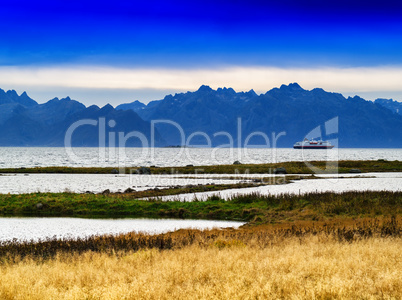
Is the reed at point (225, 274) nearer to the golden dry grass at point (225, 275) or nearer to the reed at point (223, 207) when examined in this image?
the golden dry grass at point (225, 275)

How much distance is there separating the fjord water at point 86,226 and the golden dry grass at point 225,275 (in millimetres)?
11003

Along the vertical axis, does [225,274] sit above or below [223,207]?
above

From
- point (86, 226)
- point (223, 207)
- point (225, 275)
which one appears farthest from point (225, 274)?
point (223, 207)

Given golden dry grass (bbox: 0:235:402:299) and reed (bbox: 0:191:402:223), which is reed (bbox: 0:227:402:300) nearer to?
golden dry grass (bbox: 0:235:402:299)

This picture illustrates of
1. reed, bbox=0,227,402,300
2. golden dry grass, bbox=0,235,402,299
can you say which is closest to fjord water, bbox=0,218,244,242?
golden dry grass, bbox=0,235,402,299

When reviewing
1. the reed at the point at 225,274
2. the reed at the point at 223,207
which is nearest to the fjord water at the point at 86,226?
the reed at the point at 223,207

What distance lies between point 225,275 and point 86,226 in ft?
64.4

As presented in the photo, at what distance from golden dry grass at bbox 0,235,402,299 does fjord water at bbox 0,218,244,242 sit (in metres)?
11.0

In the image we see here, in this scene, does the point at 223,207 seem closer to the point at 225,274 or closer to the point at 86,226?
the point at 86,226

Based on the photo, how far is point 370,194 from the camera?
119ft

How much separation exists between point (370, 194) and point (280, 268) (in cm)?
2685

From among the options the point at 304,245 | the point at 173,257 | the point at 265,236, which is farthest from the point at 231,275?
the point at 265,236

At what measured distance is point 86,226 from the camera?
2923 cm

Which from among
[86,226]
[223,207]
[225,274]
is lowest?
[86,226]
